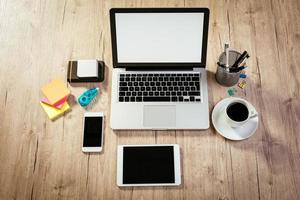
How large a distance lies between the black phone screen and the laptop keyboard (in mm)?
111

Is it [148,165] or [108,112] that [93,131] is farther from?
[148,165]

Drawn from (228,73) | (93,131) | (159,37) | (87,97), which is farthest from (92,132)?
(228,73)

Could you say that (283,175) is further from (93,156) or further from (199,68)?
(93,156)

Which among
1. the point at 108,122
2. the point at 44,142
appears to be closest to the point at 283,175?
the point at 108,122

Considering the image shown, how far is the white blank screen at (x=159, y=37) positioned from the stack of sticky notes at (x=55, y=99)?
23cm

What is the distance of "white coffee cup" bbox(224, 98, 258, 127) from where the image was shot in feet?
3.58

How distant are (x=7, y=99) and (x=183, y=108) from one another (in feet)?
2.04

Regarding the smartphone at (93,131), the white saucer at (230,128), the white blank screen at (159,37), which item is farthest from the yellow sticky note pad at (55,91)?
the white saucer at (230,128)

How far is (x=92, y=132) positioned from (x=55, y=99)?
18 cm

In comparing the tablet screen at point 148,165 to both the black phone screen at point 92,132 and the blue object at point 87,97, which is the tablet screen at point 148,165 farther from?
the blue object at point 87,97

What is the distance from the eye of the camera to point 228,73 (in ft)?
3.79

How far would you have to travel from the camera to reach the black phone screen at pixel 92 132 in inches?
45.6

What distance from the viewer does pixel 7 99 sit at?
1.23 m

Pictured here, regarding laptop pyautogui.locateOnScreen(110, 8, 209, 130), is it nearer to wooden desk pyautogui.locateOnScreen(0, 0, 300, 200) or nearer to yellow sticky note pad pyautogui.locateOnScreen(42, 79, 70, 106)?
wooden desk pyautogui.locateOnScreen(0, 0, 300, 200)
